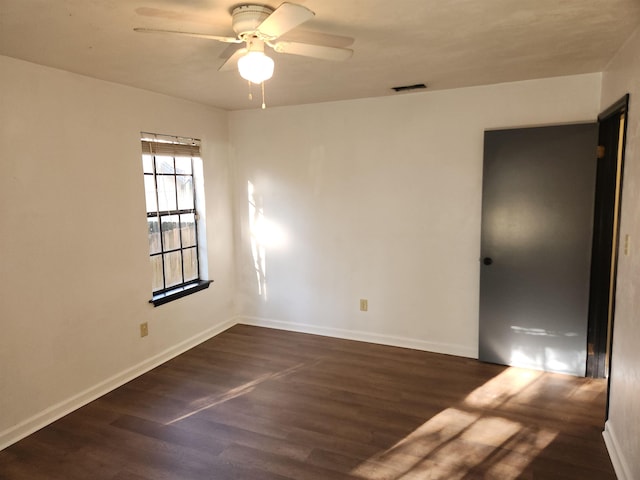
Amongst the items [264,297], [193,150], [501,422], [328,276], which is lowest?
[501,422]

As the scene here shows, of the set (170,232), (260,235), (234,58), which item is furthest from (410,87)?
(170,232)

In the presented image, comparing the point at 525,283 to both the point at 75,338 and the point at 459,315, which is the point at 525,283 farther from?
the point at 75,338

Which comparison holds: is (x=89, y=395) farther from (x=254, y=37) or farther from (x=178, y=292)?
(x=254, y=37)

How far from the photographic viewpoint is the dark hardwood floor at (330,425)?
7.47 feet

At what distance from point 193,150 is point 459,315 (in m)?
2.91

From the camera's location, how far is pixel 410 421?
270 centimetres

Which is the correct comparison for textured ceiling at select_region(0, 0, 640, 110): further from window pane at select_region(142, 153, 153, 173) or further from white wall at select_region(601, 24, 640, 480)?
window pane at select_region(142, 153, 153, 173)

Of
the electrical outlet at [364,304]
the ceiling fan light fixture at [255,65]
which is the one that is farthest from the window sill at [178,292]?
the ceiling fan light fixture at [255,65]

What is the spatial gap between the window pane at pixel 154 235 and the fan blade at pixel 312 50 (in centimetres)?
221

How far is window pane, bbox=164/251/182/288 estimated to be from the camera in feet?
12.6

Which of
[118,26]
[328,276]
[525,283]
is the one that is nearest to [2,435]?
[118,26]

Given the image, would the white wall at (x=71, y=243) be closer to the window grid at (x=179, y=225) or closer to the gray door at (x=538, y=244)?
the window grid at (x=179, y=225)

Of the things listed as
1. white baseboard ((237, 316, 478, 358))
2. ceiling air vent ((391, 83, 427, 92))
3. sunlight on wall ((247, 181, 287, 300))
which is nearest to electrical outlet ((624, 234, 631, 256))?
white baseboard ((237, 316, 478, 358))

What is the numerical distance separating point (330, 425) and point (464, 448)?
821mm
